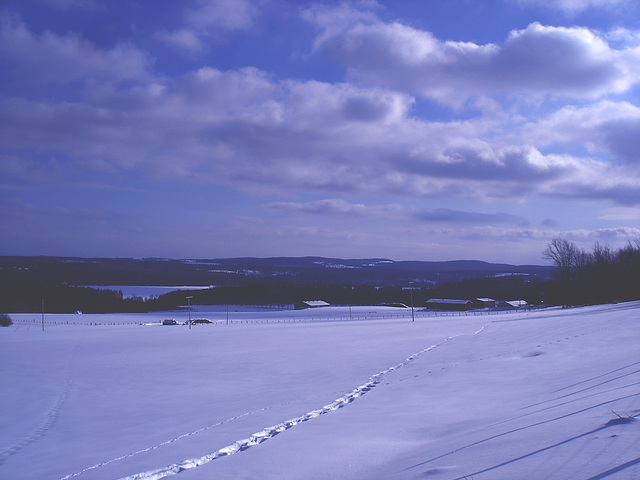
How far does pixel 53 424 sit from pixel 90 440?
249 cm

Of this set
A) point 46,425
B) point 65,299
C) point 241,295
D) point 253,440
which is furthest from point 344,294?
point 253,440

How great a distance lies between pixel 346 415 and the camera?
10.0 metres

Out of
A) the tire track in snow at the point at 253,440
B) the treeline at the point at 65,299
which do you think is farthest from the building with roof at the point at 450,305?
the tire track in snow at the point at 253,440

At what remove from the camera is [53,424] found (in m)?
11.4

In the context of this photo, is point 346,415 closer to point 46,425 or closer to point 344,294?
point 46,425

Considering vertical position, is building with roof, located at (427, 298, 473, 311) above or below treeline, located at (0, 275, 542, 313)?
below

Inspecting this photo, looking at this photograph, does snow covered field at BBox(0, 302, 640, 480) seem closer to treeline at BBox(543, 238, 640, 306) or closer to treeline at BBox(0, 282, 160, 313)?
treeline at BBox(543, 238, 640, 306)

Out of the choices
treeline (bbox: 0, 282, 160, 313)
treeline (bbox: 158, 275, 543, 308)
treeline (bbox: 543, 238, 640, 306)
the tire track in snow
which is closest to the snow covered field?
the tire track in snow

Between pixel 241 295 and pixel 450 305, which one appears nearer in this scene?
pixel 450 305

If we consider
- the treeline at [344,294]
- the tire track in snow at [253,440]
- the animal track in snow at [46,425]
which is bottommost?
the treeline at [344,294]

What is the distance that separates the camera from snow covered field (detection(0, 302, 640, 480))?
5.73 metres

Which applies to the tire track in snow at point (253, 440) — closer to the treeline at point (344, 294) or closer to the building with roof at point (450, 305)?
the building with roof at point (450, 305)

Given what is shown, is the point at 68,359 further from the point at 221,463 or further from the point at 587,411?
the point at 587,411

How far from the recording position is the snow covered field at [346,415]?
18.8 feet
